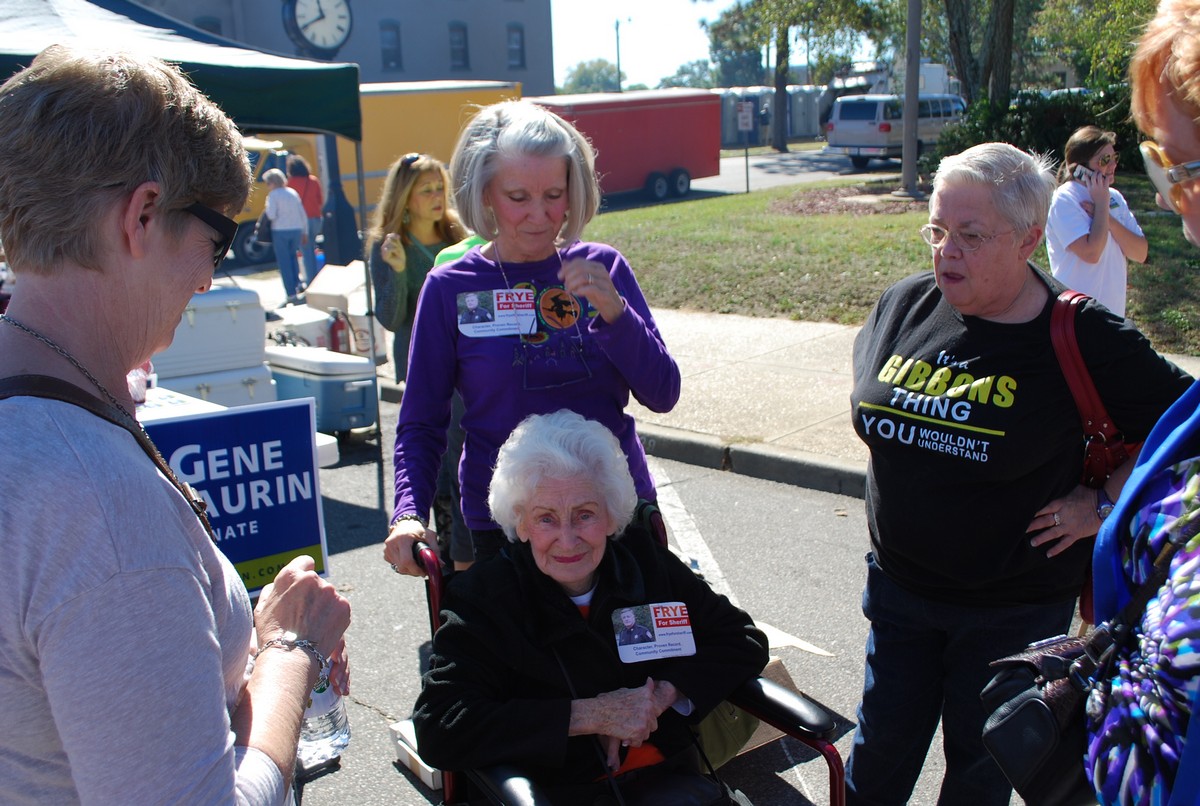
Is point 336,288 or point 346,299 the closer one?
point 346,299

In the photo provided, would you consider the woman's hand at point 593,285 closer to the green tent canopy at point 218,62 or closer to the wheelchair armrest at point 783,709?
the wheelchair armrest at point 783,709

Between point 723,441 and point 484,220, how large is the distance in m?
3.92

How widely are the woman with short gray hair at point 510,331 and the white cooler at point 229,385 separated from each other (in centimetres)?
360

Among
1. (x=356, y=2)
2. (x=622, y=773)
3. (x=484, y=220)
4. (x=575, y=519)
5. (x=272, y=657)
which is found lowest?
(x=622, y=773)

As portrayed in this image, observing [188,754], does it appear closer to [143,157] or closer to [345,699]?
[143,157]

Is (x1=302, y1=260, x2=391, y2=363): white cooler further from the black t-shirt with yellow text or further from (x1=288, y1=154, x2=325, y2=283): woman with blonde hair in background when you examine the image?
(x1=288, y1=154, x2=325, y2=283): woman with blonde hair in background

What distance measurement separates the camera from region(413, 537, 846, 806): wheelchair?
214 centimetres

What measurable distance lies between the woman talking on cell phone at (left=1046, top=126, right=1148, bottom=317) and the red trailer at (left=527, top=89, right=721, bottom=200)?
18.6m

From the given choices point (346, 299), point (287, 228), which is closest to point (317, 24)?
point (287, 228)

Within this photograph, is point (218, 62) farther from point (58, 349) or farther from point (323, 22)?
point (323, 22)

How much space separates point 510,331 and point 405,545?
0.61m

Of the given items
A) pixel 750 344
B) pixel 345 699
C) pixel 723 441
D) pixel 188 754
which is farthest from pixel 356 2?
pixel 188 754

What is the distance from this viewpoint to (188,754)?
1111mm

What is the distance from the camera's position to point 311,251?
15.2m
